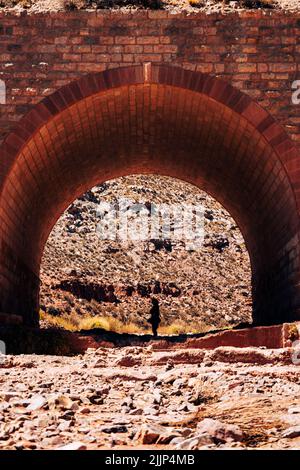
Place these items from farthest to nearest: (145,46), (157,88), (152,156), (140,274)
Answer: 1. (140,274)
2. (152,156)
3. (157,88)
4. (145,46)

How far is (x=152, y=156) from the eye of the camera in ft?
57.9

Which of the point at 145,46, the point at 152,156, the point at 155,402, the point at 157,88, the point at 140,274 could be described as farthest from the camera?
the point at 140,274

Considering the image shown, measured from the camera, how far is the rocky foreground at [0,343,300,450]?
4.87m

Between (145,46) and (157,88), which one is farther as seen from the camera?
(157,88)

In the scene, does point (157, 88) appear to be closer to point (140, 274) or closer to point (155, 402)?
point (155, 402)

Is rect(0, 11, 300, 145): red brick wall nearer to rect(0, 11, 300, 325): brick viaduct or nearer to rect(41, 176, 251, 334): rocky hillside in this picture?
rect(0, 11, 300, 325): brick viaduct

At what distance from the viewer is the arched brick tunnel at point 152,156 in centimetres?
1262

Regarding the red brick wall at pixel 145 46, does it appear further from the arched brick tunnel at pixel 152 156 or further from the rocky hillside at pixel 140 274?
the rocky hillside at pixel 140 274

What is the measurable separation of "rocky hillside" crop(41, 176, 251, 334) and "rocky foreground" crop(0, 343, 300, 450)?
67.1ft

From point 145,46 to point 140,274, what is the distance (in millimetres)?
27488

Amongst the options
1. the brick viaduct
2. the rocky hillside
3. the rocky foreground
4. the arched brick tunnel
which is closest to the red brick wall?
the brick viaduct

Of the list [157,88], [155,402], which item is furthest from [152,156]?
[155,402]

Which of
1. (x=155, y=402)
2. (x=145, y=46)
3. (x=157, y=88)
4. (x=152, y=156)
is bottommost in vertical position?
(x=155, y=402)
